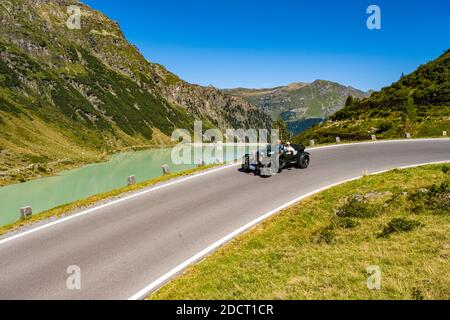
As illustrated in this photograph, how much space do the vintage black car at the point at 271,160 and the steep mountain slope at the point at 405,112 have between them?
19662 millimetres

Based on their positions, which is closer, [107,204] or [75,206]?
[75,206]

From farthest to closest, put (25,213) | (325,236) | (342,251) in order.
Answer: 1. (25,213)
2. (325,236)
3. (342,251)

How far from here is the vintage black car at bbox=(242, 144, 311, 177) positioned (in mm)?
21203

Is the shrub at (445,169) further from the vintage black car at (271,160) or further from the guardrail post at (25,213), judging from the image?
the guardrail post at (25,213)

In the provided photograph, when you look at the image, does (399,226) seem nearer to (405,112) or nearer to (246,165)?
(246,165)

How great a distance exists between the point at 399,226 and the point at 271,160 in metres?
9.45

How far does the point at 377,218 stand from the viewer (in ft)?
46.9

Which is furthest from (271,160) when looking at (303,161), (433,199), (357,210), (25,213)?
(25,213)

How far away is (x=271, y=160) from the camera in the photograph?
69.7 ft

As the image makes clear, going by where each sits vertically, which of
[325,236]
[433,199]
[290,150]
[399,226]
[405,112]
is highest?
[405,112]

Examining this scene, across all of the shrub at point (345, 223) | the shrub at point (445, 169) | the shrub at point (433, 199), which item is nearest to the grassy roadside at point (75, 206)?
the shrub at point (345, 223)
